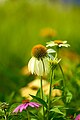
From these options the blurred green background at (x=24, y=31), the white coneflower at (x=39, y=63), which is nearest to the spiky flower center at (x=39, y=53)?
the white coneflower at (x=39, y=63)

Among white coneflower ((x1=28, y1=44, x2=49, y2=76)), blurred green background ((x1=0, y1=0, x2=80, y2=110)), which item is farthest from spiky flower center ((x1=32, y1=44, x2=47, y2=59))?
blurred green background ((x1=0, y1=0, x2=80, y2=110))

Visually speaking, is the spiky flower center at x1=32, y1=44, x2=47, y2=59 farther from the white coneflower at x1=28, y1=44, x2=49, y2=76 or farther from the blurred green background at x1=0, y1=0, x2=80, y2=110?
the blurred green background at x1=0, y1=0, x2=80, y2=110

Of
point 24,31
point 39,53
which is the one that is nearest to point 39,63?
point 39,53

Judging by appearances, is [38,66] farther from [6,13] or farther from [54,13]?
[54,13]

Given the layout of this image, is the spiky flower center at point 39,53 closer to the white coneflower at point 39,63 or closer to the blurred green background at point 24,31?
the white coneflower at point 39,63

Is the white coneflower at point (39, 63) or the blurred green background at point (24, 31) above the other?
the blurred green background at point (24, 31)

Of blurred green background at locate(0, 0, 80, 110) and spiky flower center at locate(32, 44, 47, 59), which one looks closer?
spiky flower center at locate(32, 44, 47, 59)
